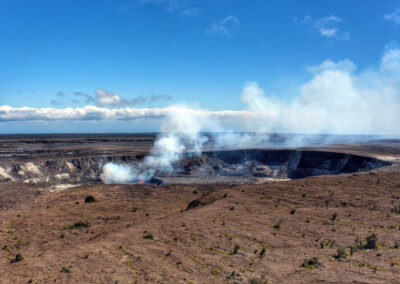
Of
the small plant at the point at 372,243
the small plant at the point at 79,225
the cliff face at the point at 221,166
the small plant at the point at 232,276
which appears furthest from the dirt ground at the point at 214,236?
the cliff face at the point at 221,166

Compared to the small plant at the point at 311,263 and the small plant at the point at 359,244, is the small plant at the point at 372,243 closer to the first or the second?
the small plant at the point at 359,244

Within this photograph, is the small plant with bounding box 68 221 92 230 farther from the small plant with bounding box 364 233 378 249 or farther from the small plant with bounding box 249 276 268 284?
the small plant with bounding box 364 233 378 249

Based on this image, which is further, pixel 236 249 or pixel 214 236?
pixel 214 236

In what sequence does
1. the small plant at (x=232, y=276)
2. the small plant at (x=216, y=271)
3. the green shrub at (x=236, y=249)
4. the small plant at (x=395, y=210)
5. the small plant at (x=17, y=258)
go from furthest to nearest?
the small plant at (x=395, y=210), the small plant at (x=17, y=258), the green shrub at (x=236, y=249), the small plant at (x=216, y=271), the small plant at (x=232, y=276)

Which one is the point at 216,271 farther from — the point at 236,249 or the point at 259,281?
the point at 236,249

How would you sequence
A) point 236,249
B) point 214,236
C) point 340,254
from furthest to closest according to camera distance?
point 214,236 → point 236,249 → point 340,254

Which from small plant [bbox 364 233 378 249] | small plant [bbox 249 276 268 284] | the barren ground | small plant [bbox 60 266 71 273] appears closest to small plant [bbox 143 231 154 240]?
the barren ground

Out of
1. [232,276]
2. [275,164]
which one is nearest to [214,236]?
[232,276]
